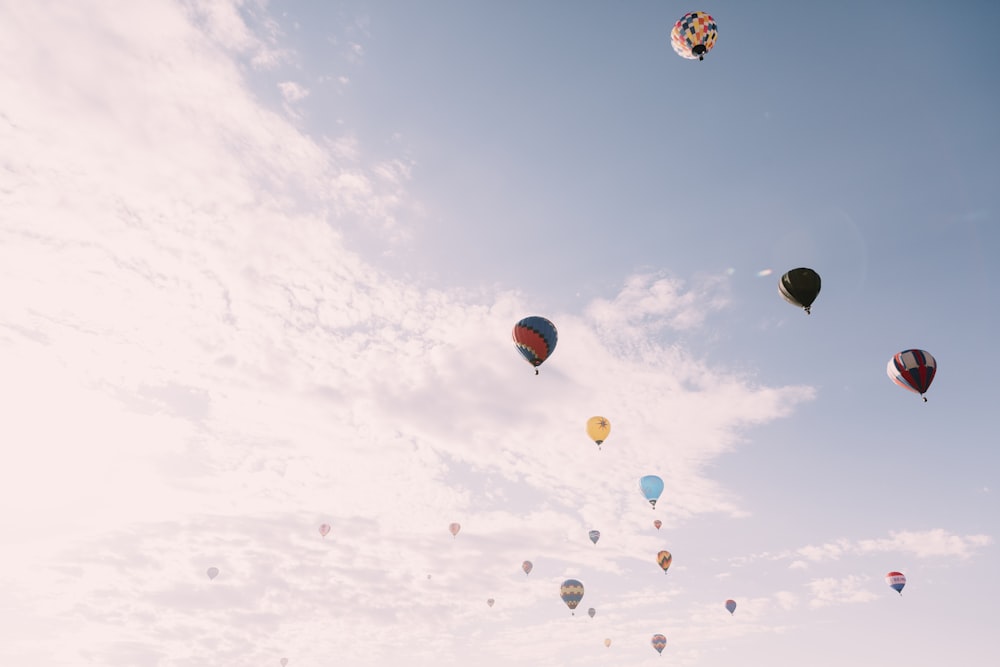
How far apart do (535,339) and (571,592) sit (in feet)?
121

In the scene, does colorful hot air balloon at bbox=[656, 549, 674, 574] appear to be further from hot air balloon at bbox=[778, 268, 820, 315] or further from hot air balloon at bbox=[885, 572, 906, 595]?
hot air balloon at bbox=[778, 268, 820, 315]

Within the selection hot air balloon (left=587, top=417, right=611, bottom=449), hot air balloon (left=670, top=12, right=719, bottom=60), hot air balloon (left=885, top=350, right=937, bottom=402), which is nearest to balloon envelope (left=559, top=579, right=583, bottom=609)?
hot air balloon (left=587, top=417, right=611, bottom=449)

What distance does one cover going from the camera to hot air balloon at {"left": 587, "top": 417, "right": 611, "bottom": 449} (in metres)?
46.8

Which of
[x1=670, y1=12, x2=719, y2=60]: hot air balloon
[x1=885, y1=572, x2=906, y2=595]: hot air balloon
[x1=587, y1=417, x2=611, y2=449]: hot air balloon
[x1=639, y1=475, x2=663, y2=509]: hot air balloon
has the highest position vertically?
[x1=670, y1=12, x2=719, y2=60]: hot air balloon

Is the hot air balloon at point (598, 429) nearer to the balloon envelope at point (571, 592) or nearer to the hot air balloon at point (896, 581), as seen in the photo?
the balloon envelope at point (571, 592)

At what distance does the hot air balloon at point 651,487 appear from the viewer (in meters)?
49.8

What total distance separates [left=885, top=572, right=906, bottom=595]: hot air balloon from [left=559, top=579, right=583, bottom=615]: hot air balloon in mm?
32538

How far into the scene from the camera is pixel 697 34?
3709 cm

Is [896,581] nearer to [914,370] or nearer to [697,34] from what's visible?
[914,370]

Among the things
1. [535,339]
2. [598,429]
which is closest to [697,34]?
[535,339]

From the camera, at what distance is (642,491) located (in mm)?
50219

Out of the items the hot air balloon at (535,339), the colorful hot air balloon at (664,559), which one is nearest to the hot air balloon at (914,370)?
the hot air balloon at (535,339)

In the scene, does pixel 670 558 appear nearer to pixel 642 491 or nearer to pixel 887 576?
pixel 642 491

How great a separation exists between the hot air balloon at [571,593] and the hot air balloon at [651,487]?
18768 millimetres
